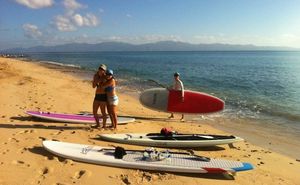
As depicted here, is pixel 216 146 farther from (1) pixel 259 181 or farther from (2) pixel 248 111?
(2) pixel 248 111

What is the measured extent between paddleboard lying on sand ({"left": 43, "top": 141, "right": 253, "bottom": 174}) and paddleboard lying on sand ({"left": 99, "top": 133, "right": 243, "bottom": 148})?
3.30 feet

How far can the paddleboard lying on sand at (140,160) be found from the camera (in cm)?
715

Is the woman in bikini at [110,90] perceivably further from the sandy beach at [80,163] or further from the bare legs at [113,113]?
the sandy beach at [80,163]

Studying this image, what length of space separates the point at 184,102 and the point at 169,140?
13.6ft

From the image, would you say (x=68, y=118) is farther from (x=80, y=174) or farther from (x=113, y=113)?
(x=80, y=174)

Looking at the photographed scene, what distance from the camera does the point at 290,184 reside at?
7.25 m

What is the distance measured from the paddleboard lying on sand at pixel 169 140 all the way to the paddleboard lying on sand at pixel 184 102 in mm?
3719

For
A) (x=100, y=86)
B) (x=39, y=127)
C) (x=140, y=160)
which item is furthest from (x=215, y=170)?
(x=39, y=127)

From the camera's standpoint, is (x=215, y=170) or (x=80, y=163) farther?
(x=80, y=163)

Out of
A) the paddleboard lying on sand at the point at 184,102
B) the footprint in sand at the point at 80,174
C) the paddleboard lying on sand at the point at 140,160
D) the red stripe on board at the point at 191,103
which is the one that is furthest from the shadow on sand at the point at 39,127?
the red stripe on board at the point at 191,103

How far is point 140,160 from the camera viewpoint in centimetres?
742

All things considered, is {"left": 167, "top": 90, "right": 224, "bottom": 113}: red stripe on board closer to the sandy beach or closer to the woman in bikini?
the sandy beach

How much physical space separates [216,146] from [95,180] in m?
4.05

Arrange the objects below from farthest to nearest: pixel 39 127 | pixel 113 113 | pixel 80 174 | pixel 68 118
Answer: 1. pixel 68 118
2. pixel 39 127
3. pixel 113 113
4. pixel 80 174
